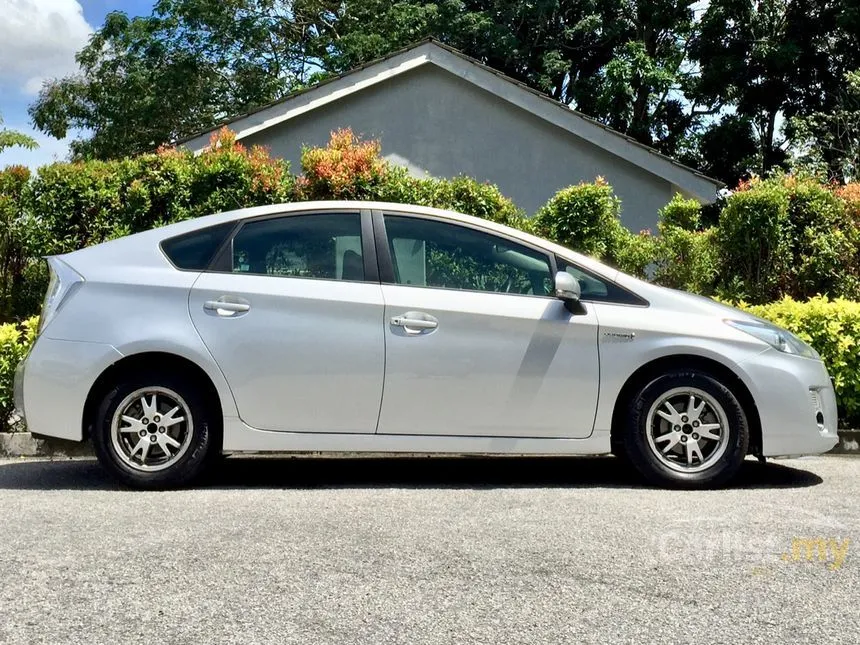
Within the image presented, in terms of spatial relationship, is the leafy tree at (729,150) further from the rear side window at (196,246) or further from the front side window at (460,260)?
the rear side window at (196,246)

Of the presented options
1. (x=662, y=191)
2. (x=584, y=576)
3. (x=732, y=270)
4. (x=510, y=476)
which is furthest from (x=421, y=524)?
(x=662, y=191)

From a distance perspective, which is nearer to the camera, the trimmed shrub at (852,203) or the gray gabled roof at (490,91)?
the trimmed shrub at (852,203)

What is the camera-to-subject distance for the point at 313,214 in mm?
5957

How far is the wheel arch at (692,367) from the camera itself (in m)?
5.61

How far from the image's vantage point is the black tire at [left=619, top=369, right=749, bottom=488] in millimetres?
5523

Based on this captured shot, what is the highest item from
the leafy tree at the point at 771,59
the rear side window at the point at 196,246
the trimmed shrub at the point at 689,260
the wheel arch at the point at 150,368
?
the leafy tree at the point at 771,59

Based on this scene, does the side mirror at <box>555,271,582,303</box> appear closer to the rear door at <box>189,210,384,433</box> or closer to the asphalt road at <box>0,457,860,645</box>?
the rear door at <box>189,210,384,433</box>

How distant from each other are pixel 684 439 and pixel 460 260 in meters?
1.72

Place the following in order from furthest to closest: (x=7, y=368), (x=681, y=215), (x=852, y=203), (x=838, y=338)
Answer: (x=681, y=215)
(x=852, y=203)
(x=838, y=338)
(x=7, y=368)

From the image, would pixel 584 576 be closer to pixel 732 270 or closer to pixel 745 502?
pixel 745 502

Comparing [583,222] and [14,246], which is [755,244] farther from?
[14,246]

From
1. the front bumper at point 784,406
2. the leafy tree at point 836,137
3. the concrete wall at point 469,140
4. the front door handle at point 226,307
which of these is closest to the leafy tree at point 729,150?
the leafy tree at point 836,137

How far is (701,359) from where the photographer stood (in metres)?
5.63

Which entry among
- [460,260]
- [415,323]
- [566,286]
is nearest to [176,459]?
[415,323]
